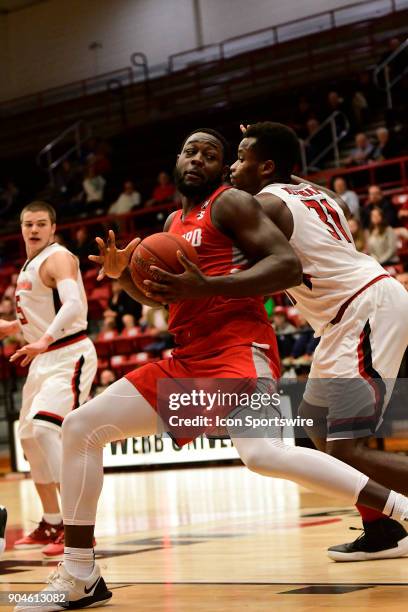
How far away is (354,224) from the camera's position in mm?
12250

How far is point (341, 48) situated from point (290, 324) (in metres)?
8.90

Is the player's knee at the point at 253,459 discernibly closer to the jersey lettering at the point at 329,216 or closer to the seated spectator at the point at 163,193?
the jersey lettering at the point at 329,216

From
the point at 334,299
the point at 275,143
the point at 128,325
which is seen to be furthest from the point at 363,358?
the point at 128,325

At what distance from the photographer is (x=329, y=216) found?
460 centimetres

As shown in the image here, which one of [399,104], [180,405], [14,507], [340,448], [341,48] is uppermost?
[341,48]

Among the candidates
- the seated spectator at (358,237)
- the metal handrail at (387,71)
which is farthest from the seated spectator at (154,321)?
the metal handrail at (387,71)

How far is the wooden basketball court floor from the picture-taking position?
3822 millimetres

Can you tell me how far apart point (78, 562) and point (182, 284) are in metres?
1.08

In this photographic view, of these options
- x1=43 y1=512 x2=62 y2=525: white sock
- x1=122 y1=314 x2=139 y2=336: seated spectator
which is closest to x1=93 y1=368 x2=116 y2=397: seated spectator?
x1=122 y1=314 x2=139 y2=336: seated spectator

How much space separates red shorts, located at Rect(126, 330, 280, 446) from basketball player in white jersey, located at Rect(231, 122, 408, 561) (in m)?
0.48

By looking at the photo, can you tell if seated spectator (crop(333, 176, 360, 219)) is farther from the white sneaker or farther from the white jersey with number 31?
the white sneaker

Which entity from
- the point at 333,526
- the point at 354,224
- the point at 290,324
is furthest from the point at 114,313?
the point at 333,526

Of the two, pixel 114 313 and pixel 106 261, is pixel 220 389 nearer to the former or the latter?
pixel 106 261

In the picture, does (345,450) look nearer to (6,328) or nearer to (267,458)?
(267,458)
